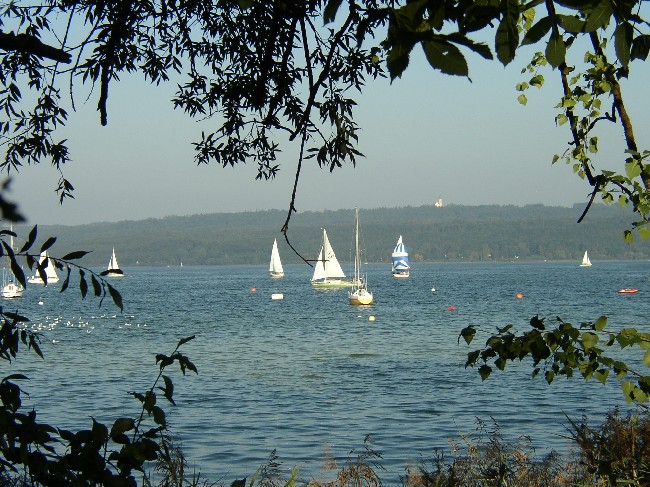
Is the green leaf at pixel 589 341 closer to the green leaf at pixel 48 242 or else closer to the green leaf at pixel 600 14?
the green leaf at pixel 48 242

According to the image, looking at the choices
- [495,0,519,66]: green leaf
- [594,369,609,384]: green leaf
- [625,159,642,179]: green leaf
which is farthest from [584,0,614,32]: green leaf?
[594,369,609,384]: green leaf

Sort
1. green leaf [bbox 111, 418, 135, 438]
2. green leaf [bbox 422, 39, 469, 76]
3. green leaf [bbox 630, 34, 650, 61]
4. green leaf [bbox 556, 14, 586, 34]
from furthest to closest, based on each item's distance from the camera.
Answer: green leaf [bbox 111, 418, 135, 438]
green leaf [bbox 630, 34, 650, 61]
green leaf [bbox 556, 14, 586, 34]
green leaf [bbox 422, 39, 469, 76]

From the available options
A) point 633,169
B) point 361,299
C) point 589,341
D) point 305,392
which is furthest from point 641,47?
point 361,299

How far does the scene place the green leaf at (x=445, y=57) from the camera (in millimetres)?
1729

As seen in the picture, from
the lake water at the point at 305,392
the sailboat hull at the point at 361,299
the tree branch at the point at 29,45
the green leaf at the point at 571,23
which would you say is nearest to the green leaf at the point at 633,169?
the lake water at the point at 305,392

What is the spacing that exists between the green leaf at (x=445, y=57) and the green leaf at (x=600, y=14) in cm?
39

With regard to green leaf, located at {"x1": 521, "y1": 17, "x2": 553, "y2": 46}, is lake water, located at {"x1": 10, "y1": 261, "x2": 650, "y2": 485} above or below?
below

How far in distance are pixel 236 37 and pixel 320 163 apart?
1840mm

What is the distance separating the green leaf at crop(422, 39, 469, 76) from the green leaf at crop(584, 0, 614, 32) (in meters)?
0.39

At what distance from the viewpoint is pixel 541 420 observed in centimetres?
1823

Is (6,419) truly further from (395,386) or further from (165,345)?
(165,345)

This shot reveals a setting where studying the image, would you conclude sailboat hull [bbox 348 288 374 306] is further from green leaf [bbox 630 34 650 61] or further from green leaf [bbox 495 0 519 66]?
green leaf [bbox 495 0 519 66]

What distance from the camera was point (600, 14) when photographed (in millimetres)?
1930

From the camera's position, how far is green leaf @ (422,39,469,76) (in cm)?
173
